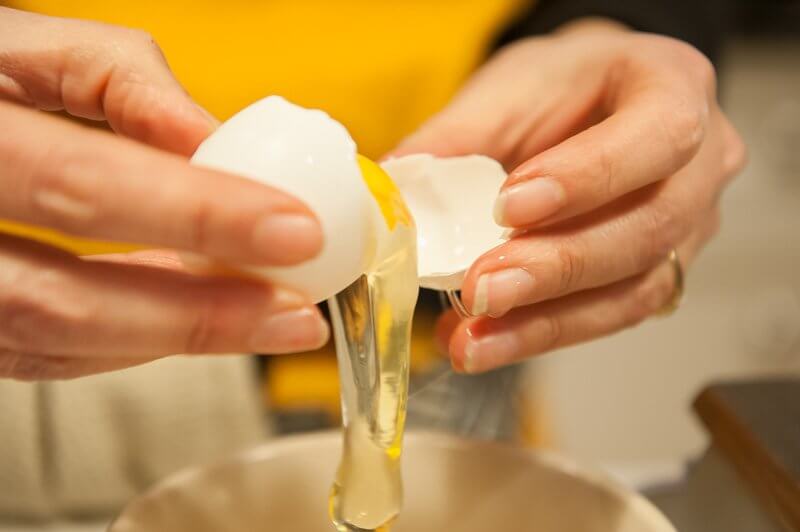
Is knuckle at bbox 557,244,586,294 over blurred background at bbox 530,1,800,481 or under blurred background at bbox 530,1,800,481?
over

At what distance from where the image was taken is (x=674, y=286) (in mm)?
567

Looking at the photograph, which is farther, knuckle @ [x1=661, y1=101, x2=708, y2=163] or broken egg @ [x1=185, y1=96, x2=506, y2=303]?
knuckle @ [x1=661, y1=101, x2=708, y2=163]

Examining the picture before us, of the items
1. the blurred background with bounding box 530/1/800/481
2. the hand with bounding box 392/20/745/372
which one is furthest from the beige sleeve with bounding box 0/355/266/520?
the blurred background with bounding box 530/1/800/481

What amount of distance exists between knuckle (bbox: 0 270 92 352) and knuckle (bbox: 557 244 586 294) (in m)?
0.24

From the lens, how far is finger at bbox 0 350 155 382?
0.37m

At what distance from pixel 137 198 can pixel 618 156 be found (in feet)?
0.86

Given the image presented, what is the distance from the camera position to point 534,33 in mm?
894

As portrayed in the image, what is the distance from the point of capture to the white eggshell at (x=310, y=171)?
326mm

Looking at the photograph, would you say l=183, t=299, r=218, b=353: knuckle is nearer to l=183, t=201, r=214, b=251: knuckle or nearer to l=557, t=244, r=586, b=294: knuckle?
l=183, t=201, r=214, b=251: knuckle

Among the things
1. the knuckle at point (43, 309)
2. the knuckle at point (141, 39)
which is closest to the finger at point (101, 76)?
the knuckle at point (141, 39)

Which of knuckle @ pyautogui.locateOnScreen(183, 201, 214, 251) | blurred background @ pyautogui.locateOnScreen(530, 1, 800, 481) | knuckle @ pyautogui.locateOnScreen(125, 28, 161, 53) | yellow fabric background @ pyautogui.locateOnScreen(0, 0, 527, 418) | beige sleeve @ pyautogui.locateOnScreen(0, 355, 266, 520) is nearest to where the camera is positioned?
knuckle @ pyautogui.locateOnScreen(183, 201, 214, 251)

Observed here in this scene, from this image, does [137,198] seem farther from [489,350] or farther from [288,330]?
[489,350]

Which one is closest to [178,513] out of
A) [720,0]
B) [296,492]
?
[296,492]

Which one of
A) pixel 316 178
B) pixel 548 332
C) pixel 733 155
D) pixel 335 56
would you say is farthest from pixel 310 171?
pixel 335 56
